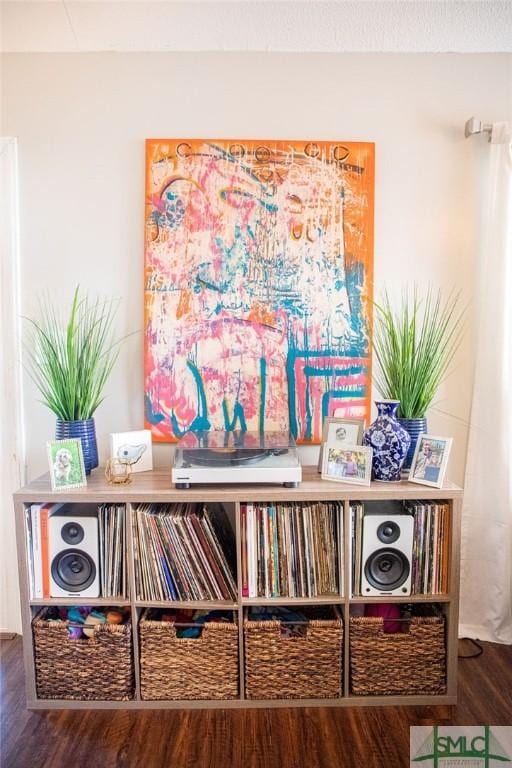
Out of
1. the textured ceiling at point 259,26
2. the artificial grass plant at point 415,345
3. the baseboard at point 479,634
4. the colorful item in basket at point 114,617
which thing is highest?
the textured ceiling at point 259,26

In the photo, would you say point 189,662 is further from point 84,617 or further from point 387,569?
point 387,569

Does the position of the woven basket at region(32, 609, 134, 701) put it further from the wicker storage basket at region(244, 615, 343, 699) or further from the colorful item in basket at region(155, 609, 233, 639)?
the wicker storage basket at region(244, 615, 343, 699)

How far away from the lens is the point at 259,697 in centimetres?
194

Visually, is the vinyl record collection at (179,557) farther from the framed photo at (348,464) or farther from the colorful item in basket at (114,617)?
the framed photo at (348,464)

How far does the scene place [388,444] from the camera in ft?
6.48

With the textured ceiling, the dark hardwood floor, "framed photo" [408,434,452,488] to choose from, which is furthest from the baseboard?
the textured ceiling

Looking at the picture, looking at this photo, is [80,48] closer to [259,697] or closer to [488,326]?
[488,326]

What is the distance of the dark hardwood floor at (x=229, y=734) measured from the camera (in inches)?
66.4

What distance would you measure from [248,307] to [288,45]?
3.46ft

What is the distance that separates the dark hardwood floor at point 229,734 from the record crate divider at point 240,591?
3 centimetres

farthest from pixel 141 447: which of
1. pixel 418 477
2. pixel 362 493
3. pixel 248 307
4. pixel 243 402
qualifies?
pixel 418 477

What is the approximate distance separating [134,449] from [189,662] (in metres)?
0.78

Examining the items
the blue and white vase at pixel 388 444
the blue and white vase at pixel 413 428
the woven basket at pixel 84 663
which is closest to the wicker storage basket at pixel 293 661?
the woven basket at pixel 84 663

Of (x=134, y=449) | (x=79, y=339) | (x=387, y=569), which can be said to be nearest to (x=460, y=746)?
(x=387, y=569)
